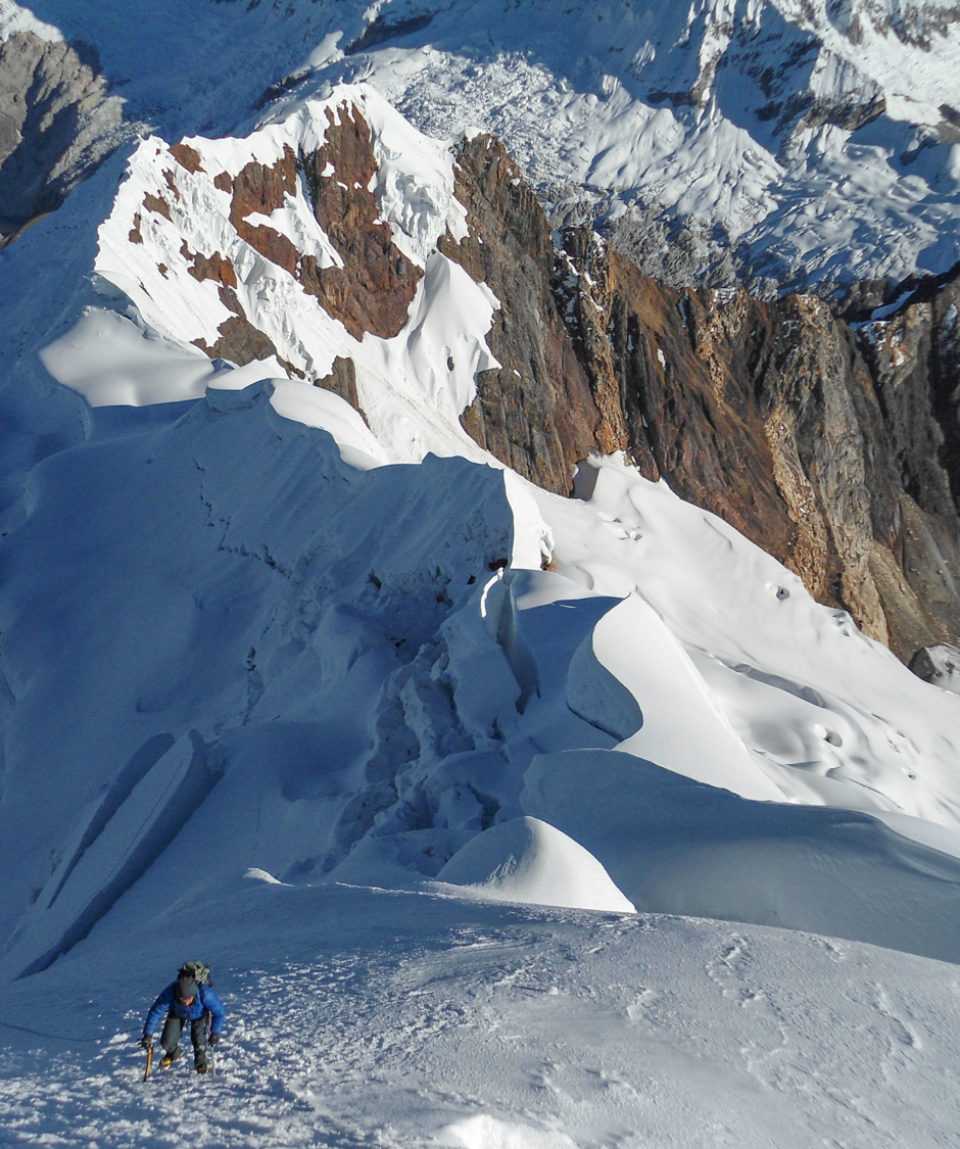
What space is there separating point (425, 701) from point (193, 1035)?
6065 millimetres

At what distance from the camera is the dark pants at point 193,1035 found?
335 centimetres

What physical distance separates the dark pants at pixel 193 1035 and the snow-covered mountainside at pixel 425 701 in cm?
8

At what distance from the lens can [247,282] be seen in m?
24.2

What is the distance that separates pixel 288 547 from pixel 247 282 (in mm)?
12805

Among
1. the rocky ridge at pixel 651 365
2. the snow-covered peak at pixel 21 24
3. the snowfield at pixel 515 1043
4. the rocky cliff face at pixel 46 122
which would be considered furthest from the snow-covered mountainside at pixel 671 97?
the snowfield at pixel 515 1043

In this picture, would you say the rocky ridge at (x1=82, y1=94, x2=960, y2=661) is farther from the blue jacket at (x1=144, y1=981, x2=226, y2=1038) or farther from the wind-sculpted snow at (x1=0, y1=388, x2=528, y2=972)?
the blue jacket at (x1=144, y1=981, x2=226, y2=1038)

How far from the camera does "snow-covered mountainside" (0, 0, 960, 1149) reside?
12.2ft

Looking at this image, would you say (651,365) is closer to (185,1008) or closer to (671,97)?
(671,97)

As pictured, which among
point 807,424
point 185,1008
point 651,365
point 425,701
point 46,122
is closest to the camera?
point 185,1008

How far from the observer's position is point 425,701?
30.8 ft

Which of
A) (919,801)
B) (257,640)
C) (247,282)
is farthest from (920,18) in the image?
(257,640)

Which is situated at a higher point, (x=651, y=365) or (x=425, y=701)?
(x=651, y=365)

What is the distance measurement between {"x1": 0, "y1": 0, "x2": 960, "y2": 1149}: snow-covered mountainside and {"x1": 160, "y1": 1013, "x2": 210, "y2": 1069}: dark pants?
0.08m

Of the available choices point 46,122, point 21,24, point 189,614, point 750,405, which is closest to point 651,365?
point 750,405
